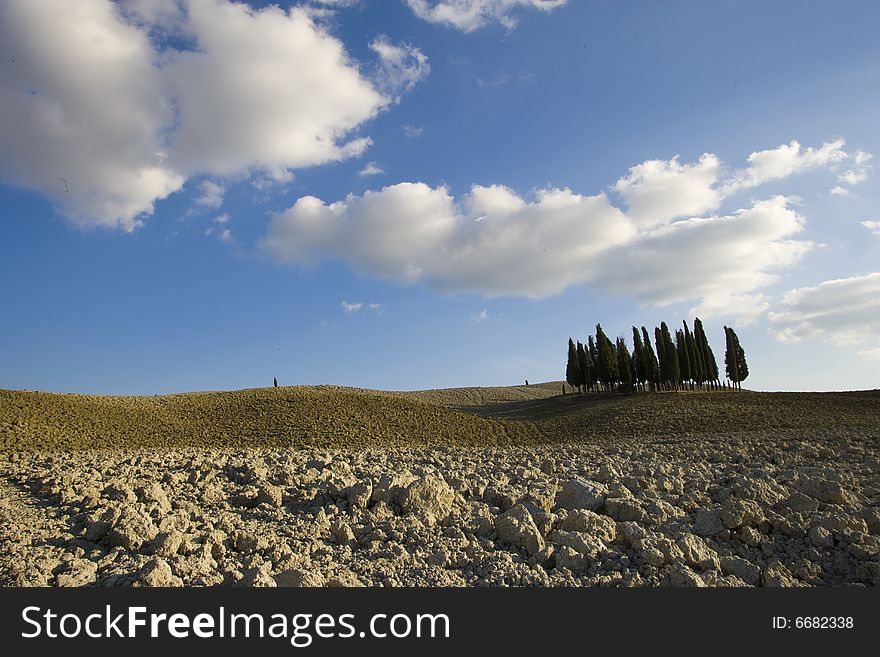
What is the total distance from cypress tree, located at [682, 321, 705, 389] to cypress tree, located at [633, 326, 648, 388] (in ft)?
11.4

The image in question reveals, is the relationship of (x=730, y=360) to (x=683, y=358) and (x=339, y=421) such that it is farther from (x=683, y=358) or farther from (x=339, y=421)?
(x=339, y=421)

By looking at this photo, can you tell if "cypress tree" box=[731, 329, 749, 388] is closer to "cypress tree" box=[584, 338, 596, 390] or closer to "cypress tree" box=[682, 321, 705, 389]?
"cypress tree" box=[682, 321, 705, 389]

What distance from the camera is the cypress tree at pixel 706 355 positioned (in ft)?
150

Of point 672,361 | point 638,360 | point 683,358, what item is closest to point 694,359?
point 683,358

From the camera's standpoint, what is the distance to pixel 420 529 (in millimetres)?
7062

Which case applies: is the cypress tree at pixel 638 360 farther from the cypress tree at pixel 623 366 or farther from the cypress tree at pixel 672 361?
the cypress tree at pixel 672 361

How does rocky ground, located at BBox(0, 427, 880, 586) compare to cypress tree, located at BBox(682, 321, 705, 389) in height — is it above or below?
below

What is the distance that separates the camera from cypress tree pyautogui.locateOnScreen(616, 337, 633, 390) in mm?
46844

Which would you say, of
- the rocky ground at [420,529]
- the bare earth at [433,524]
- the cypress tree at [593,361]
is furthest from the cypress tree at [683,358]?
the rocky ground at [420,529]

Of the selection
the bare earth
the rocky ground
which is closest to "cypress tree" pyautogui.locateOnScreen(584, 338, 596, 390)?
the bare earth

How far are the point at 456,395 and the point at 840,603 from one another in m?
59.1

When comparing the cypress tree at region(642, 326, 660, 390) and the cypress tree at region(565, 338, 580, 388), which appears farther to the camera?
the cypress tree at region(565, 338, 580, 388)

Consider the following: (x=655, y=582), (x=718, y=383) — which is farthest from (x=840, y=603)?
(x=718, y=383)

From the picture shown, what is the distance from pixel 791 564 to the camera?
22.5 ft
